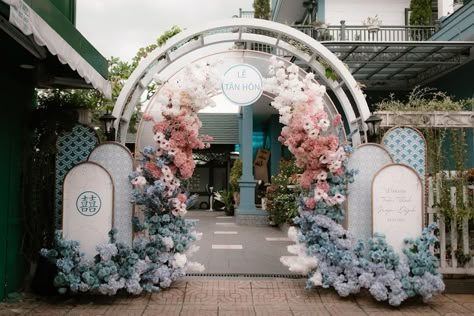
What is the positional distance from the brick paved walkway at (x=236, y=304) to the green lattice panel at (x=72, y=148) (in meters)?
1.51

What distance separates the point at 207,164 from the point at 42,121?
16617 mm

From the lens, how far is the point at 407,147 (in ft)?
21.8

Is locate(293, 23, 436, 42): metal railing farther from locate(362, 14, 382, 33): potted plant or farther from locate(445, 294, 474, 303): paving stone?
locate(445, 294, 474, 303): paving stone

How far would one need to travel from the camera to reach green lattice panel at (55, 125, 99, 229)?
6.52 meters

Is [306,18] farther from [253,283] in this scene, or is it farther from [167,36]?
[253,283]

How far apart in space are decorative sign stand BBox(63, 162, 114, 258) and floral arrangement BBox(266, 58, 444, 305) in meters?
2.45

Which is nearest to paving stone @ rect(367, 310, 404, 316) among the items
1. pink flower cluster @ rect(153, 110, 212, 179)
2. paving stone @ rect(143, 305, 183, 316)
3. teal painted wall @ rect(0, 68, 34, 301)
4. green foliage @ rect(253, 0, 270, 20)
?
paving stone @ rect(143, 305, 183, 316)

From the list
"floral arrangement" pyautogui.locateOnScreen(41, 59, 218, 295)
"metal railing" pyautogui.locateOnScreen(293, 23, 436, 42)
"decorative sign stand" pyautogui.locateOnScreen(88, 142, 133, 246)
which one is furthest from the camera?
"metal railing" pyautogui.locateOnScreen(293, 23, 436, 42)

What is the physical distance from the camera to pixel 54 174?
21.2 feet

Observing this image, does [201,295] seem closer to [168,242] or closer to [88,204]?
[168,242]

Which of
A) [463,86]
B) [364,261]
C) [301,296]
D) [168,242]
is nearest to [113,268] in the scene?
[168,242]

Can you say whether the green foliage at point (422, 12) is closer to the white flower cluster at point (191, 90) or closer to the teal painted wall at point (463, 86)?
the teal painted wall at point (463, 86)

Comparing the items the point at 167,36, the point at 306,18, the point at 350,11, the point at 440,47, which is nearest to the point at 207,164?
the point at 306,18

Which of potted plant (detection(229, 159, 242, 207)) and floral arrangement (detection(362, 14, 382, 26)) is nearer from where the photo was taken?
floral arrangement (detection(362, 14, 382, 26))
